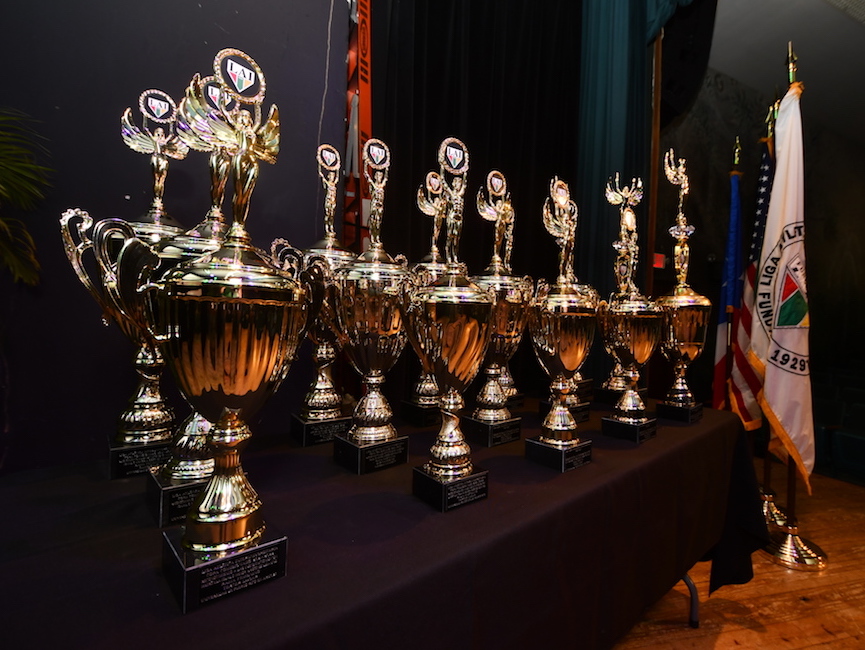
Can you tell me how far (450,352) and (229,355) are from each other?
405mm

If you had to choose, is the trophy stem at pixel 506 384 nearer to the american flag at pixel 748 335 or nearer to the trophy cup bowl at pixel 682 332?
the trophy cup bowl at pixel 682 332

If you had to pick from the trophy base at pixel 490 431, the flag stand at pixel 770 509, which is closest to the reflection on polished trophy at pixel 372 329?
the trophy base at pixel 490 431

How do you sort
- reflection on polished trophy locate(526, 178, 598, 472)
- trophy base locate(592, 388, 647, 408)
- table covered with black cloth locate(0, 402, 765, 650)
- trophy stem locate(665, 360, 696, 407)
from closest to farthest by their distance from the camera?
table covered with black cloth locate(0, 402, 765, 650) < reflection on polished trophy locate(526, 178, 598, 472) < trophy stem locate(665, 360, 696, 407) < trophy base locate(592, 388, 647, 408)

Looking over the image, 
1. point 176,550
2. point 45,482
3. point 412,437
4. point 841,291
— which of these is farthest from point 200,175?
point 841,291

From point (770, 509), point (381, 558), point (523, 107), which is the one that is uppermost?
point (523, 107)

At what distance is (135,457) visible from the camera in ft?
3.12

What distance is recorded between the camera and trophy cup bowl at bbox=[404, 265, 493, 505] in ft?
2.65

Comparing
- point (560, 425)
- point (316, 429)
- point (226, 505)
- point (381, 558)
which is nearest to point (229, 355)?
point (226, 505)

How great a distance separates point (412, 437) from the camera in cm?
131

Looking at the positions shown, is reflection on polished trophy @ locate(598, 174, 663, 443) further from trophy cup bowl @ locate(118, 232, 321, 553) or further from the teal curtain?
the teal curtain

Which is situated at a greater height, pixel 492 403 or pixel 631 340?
pixel 631 340

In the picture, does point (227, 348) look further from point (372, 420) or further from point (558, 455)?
point (558, 455)

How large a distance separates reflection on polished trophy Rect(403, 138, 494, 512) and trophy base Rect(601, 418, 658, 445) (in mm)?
652

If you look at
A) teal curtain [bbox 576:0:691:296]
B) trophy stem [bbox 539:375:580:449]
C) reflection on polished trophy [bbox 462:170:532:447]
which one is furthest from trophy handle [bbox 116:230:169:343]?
teal curtain [bbox 576:0:691:296]
